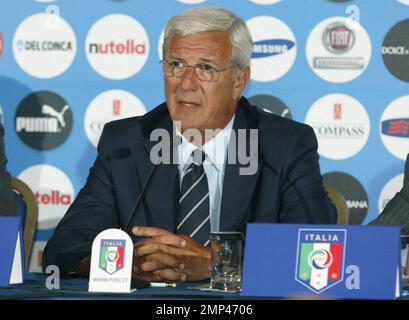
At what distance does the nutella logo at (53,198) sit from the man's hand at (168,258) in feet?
5.07

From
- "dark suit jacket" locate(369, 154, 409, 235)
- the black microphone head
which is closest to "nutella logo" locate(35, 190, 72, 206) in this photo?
the black microphone head

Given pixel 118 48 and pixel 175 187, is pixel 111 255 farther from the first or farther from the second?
pixel 118 48

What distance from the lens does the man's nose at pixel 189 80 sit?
338cm

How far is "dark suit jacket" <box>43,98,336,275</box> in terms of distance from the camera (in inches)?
130

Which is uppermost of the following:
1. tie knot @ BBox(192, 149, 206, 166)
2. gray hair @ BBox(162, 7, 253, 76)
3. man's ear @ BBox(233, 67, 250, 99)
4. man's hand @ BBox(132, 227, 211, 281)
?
gray hair @ BBox(162, 7, 253, 76)

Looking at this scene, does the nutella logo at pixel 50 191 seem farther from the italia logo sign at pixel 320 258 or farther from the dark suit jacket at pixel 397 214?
the italia logo sign at pixel 320 258

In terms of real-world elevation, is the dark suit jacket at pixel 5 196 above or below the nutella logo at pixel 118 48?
below

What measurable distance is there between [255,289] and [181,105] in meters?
1.23

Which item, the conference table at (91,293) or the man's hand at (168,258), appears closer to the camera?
the conference table at (91,293)

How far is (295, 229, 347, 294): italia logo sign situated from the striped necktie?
37.9 inches

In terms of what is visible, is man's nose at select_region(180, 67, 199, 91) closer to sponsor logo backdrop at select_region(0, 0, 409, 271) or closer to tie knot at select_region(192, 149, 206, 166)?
tie knot at select_region(192, 149, 206, 166)

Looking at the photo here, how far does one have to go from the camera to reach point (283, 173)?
3400 mm

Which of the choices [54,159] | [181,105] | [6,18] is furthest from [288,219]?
[6,18]

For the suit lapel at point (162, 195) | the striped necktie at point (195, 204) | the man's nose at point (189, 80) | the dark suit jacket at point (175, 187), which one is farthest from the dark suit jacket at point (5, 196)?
the man's nose at point (189, 80)
